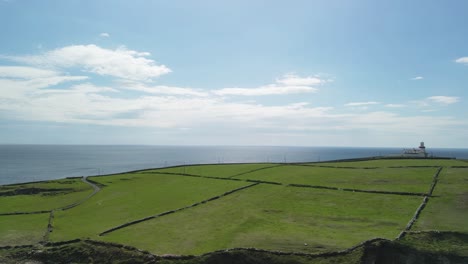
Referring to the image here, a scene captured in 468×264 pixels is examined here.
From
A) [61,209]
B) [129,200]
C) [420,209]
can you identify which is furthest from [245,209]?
[61,209]

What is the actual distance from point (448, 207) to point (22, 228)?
53.4m

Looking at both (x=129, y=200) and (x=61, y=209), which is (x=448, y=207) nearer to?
(x=129, y=200)

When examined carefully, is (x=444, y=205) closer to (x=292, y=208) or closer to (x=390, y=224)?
(x=390, y=224)

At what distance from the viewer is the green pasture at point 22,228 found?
36.0m

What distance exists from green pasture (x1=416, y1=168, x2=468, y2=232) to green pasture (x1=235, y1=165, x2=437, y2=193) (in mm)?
2769

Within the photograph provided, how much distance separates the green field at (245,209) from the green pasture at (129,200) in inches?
6.1

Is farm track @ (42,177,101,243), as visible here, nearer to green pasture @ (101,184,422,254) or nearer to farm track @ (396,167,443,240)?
green pasture @ (101,184,422,254)

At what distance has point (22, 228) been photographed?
40.7 meters

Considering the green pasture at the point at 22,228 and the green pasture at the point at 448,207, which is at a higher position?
the green pasture at the point at 448,207

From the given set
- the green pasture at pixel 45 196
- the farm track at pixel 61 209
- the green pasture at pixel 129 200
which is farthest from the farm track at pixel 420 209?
the green pasture at pixel 45 196

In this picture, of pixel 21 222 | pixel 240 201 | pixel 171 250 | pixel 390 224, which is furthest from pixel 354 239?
pixel 21 222

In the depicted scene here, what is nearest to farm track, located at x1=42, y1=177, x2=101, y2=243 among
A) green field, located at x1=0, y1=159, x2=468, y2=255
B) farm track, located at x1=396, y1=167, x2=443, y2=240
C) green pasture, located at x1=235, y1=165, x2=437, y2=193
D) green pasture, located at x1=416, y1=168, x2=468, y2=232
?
green field, located at x1=0, y1=159, x2=468, y2=255

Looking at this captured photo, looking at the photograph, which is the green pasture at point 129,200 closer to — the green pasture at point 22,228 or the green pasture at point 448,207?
the green pasture at point 22,228

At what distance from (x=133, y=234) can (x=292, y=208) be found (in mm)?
21419
